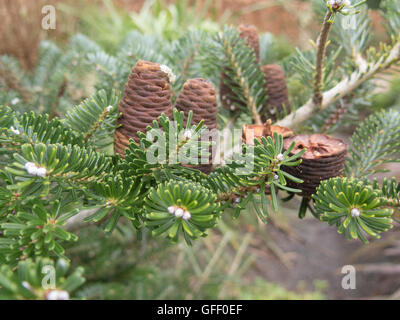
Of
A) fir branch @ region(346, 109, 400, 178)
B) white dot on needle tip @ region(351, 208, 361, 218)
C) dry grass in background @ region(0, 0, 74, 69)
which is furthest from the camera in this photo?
dry grass in background @ region(0, 0, 74, 69)

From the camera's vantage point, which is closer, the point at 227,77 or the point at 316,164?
the point at 316,164

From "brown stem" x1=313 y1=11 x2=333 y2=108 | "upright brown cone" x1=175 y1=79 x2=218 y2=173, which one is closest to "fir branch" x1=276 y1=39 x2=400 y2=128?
"brown stem" x1=313 y1=11 x2=333 y2=108

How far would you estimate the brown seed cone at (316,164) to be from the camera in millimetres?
327

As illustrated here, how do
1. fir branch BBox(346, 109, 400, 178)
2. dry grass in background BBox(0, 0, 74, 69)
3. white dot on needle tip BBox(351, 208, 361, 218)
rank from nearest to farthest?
1. white dot on needle tip BBox(351, 208, 361, 218)
2. fir branch BBox(346, 109, 400, 178)
3. dry grass in background BBox(0, 0, 74, 69)

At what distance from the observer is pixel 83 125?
358mm

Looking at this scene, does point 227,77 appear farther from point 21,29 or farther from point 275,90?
point 21,29

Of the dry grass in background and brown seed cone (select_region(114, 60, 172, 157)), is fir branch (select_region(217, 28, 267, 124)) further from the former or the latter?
the dry grass in background

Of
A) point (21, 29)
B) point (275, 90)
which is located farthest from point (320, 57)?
point (21, 29)

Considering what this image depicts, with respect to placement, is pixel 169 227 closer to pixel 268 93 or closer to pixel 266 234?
pixel 268 93

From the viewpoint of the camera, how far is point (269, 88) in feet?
1.50

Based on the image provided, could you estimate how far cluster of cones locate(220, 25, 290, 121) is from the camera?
45cm

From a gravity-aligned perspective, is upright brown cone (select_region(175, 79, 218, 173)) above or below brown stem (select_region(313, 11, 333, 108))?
below

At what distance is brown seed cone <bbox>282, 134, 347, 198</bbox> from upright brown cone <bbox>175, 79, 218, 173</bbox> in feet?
0.26

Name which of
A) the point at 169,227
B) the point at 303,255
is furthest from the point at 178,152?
the point at 303,255
